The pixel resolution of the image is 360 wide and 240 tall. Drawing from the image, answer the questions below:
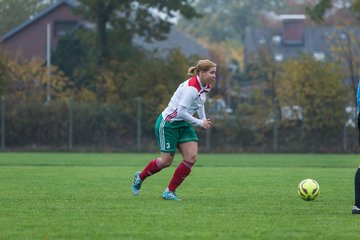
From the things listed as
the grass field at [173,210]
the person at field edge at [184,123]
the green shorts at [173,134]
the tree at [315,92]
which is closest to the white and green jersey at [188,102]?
the person at field edge at [184,123]

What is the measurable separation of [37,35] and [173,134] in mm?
49686

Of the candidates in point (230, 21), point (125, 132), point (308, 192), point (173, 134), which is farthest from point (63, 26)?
point (230, 21)

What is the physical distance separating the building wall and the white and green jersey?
1903 inches

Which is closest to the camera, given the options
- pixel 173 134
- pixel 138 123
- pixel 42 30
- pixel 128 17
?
pixel 173 134

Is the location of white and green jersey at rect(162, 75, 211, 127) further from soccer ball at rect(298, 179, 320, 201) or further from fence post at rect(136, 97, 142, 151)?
fence post at rect(136, 97, 142, 151)

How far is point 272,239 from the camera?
8500 millimetres

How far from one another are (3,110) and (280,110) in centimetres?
1161

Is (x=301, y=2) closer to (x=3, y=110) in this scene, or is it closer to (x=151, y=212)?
(x=3, y=110)

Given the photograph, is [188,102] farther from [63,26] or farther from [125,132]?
[63,26]

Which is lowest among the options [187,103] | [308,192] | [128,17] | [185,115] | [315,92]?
[308,192]

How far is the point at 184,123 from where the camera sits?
13258 millimetres

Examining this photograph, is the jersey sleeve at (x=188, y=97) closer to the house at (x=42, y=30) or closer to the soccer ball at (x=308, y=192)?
the soccer ball at (x=308, y=192)

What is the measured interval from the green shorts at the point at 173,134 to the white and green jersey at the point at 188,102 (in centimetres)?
10

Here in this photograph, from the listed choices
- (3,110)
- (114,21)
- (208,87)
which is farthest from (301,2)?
(208,87)
